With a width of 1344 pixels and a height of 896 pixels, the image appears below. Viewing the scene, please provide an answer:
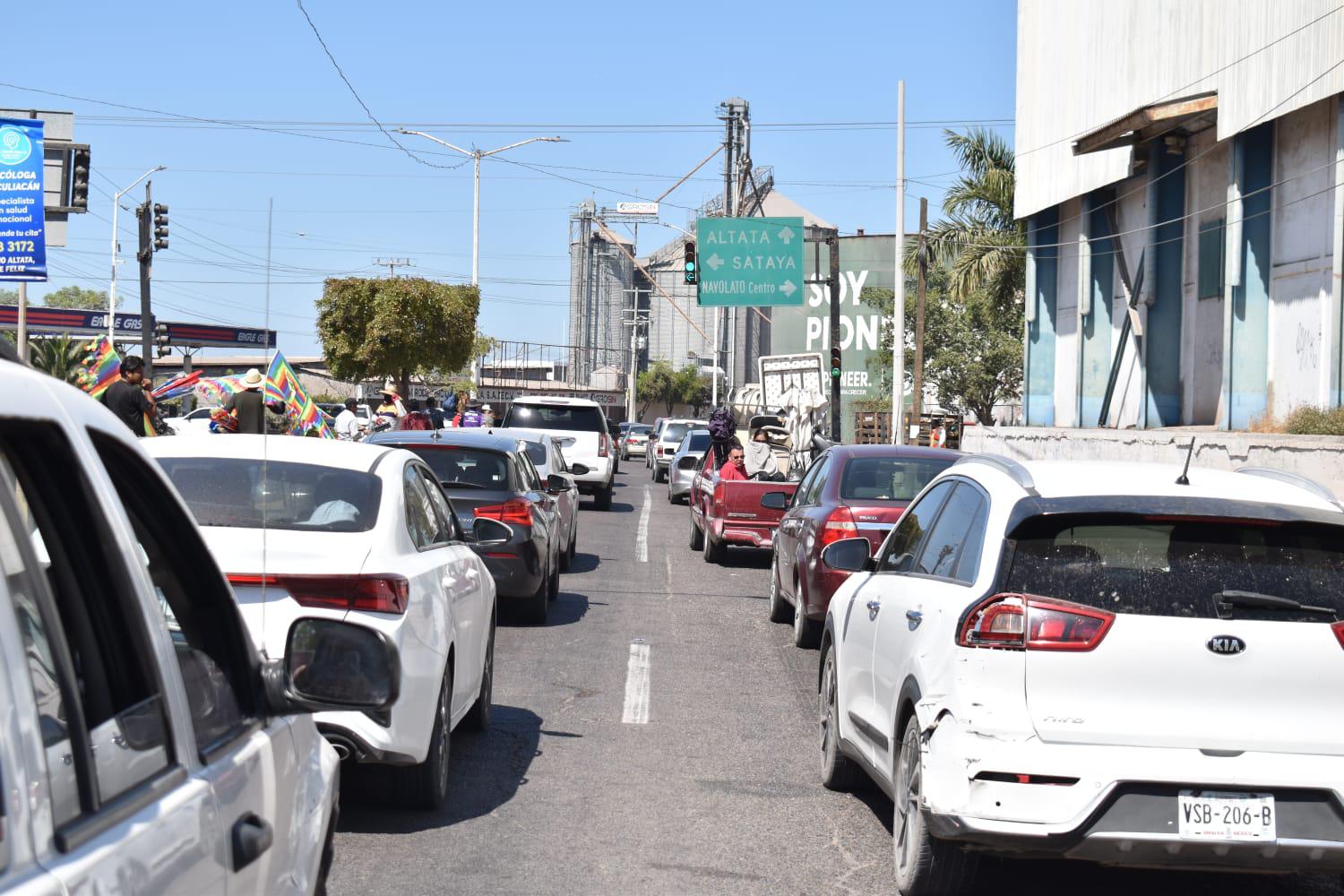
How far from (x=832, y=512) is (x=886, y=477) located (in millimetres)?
854

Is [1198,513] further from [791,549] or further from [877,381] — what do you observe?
[877,381]

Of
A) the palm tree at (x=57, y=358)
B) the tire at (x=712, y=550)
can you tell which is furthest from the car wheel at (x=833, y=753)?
the palm tree at (x=57, y=358)

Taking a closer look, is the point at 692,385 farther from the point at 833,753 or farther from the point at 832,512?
the point at 833,753

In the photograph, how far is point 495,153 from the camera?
157ft

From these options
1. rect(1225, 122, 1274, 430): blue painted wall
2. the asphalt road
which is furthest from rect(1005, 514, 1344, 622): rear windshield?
rect(1225, 122, 1274, 430): blue painted wall

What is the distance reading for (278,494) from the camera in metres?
7.14

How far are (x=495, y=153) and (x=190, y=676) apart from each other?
4644 cm

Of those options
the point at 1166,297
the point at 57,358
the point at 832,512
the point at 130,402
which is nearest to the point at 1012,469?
the point at 832,512

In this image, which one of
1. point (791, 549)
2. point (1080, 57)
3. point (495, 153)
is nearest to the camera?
point (791, 549)

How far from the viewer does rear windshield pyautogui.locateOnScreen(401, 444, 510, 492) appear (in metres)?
12.8

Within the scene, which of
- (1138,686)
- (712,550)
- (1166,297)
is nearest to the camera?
(1138,686)

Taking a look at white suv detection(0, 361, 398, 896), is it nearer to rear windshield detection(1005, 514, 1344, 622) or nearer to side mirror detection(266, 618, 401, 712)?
side mirror detection(266, 618, 401, 712)

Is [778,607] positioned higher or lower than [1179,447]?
lower

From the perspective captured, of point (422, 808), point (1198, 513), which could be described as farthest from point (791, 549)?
point (1198, 513)
